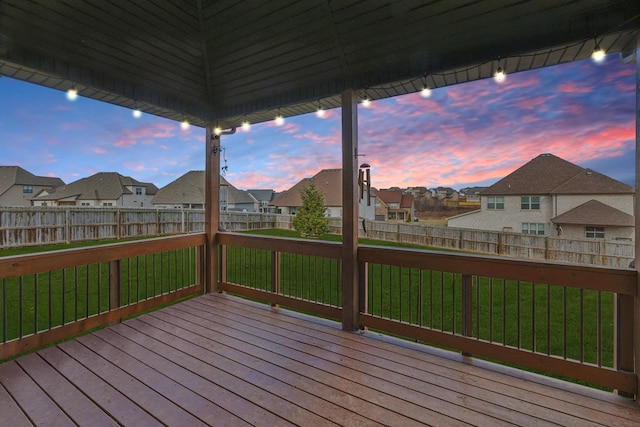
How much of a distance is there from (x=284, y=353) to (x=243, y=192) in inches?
175

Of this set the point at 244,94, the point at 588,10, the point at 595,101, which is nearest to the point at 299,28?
the point at 244,94

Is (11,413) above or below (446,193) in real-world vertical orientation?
below

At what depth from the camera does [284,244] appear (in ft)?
12.7

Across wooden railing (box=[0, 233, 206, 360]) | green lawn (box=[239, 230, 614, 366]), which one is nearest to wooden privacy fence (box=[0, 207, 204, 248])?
wooden railing (box=[0, 233, 206, 360])

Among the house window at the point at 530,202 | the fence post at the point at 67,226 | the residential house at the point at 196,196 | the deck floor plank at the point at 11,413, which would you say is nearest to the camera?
the deck floor plank at the point at 11,413

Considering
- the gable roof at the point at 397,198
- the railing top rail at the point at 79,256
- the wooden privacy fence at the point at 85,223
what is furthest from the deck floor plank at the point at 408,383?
the wooden privacy fence at the point at 85,223

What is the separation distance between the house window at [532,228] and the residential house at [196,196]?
13.2ft

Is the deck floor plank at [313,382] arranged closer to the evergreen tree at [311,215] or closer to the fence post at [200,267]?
the fence post at [200,267]

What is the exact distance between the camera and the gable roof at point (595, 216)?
2232mm

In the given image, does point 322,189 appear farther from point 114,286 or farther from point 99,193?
point 99,193

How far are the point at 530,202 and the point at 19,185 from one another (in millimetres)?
5574

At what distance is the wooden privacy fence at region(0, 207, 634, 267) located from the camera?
7.84 ft

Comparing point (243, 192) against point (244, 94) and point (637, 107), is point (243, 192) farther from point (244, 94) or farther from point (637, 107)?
point (637, 107)

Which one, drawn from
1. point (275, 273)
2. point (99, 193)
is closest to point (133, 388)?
point (275, 273)
